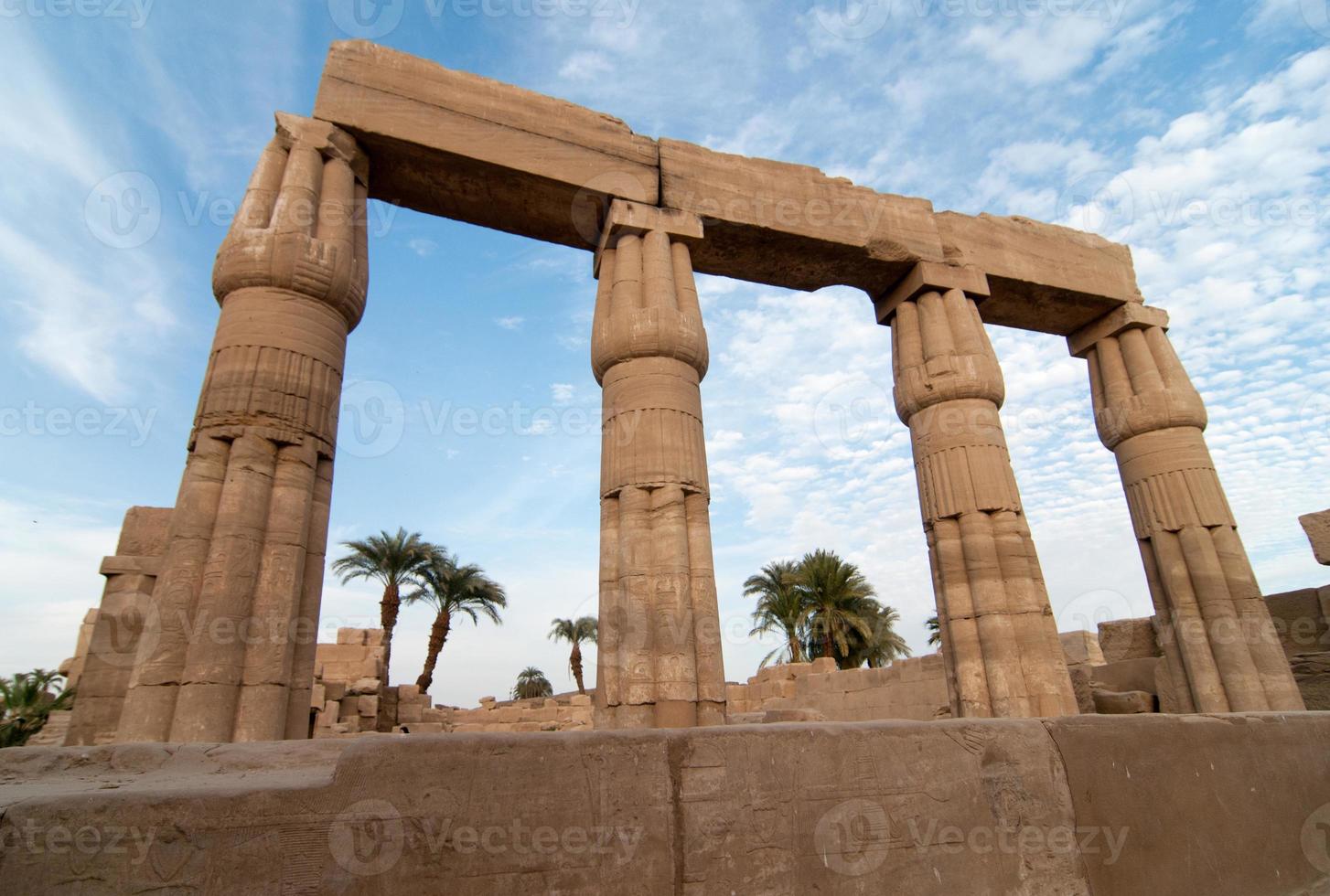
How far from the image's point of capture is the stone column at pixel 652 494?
21.0 feet

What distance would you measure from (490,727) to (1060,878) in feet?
52.1

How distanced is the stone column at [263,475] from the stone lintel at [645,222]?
274cm

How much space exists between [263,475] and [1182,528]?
36.5 feet

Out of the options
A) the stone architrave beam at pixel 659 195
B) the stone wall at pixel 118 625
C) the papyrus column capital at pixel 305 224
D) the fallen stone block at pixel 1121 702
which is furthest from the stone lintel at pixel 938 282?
the stone wall at pixel 118 625

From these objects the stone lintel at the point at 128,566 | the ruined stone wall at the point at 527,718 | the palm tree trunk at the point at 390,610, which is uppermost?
the palm tree trunk at the point at 390,610

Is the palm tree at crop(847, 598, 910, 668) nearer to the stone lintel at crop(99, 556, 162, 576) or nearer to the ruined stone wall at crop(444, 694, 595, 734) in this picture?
the ruined stone wall at crop(444, 694, 595, 734)

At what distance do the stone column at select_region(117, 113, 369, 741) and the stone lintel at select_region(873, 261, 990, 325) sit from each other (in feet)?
22.9

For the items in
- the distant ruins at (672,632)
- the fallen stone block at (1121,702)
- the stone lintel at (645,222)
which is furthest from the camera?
the fallen stone block at (1121,702)

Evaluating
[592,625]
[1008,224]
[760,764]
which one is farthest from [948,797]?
[592,625]

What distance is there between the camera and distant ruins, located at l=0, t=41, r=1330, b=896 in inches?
97.0

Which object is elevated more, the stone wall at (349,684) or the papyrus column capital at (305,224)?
the papyrus column capital at (305,224)

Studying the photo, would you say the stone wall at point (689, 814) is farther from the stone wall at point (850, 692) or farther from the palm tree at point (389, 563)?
the palm tree at point (389, 563)

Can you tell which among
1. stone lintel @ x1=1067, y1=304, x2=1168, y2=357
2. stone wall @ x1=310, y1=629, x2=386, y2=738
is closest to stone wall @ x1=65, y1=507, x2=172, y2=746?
stone wall @ x1=310, y1=629, x2=386, y2=738

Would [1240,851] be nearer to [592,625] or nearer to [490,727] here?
[490,727]
